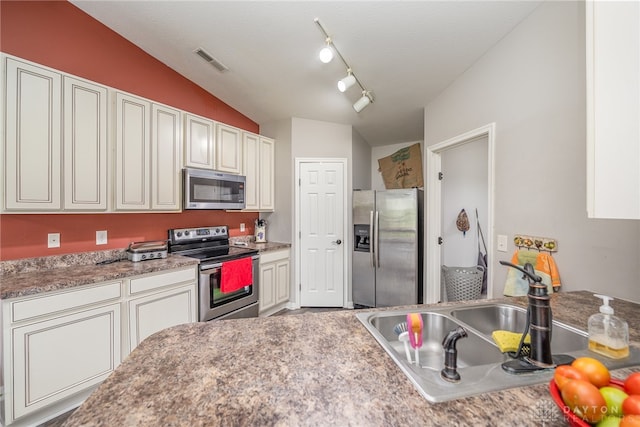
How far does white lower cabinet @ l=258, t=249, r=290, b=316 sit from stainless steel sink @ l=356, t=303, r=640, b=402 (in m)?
2.13

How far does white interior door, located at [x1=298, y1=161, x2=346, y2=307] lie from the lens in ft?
11.5

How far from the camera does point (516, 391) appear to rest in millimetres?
632

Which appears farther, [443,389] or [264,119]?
[264,119]

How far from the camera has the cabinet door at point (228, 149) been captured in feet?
9.20

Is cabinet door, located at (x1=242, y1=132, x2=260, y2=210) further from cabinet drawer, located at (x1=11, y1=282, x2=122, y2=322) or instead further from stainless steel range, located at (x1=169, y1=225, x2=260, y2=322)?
cabinet drawer, located at (x1=11, y1=282, x2=122, y2=322)

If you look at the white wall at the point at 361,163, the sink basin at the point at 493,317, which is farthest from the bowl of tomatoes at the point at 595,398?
the white wall at the point at 361,163

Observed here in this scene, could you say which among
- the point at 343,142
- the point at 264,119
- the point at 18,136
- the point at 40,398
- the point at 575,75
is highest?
the point at 264,119

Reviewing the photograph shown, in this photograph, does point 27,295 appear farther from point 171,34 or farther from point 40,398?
point 171,34

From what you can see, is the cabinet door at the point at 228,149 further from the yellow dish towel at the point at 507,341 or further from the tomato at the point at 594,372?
the tomato at the point at 594,372

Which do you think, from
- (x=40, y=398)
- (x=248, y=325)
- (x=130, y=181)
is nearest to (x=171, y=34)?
(x=130, y=181)

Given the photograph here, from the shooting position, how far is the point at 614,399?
513 millimetres

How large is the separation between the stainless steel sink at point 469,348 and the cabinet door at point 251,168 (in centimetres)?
243

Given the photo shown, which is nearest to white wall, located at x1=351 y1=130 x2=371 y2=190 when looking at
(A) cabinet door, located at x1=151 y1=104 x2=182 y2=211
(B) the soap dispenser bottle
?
(A) cabinet door, located at x1=151 y1=104 x2=182 y2=211

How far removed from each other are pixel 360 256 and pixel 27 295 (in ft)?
9.68
